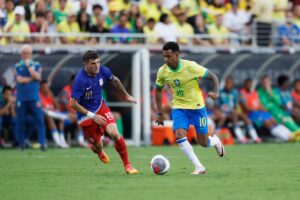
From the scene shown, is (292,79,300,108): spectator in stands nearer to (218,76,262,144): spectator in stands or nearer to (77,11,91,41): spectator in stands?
(218,76,262,144): spectator in stands

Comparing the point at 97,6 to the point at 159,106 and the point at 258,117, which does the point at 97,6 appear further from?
the point at 159,106

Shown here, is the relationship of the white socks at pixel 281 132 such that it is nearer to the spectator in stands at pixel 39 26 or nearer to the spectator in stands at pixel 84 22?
the spectator in stands at pixel 84 22

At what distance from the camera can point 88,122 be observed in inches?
626

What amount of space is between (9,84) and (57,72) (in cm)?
145

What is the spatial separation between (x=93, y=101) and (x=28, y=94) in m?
7.19

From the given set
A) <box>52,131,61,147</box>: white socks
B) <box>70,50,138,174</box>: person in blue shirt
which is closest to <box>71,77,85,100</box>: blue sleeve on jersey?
<box>70,50,138,174</box>: person in blue shirt

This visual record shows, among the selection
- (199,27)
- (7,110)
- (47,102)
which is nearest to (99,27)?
(47,102)

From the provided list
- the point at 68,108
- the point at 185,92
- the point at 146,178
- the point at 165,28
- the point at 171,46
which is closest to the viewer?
the point at 146,178

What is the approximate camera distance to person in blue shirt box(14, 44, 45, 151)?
73.3 ft

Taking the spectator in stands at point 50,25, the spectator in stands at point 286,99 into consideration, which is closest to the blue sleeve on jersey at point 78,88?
the spectator in stands at point 50,25

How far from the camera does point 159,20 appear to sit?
91.1 feet

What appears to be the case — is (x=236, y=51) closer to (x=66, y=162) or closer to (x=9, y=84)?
(x=9, y=84)

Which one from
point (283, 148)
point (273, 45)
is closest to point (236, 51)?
point (273, 45)

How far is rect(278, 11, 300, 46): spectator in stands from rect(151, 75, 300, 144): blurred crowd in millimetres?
1125
